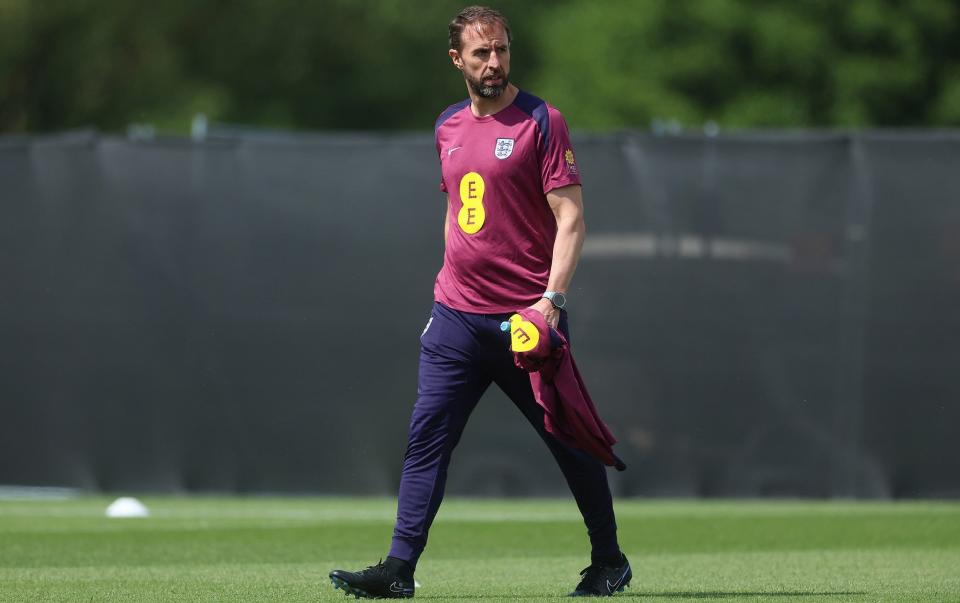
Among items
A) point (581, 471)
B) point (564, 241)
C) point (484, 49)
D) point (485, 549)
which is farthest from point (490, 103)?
point (485, 549)

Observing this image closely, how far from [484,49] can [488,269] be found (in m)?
0.79

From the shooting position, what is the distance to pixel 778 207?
36.6 ft

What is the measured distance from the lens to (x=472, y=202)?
644 cm

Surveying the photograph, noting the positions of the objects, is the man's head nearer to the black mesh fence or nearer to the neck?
the neck

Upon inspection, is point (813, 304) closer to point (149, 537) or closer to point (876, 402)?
point (876, 402)

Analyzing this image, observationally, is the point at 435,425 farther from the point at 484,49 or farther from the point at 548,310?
the point at 484,49

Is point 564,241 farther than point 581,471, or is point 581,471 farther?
point 581,471

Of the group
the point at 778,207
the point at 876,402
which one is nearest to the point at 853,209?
the point at 778,207

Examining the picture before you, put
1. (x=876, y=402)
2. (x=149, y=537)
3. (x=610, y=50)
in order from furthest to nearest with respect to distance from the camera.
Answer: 1. (x=610, y=50)
2. (x=876, y=402)
3. (x=149, y=537)

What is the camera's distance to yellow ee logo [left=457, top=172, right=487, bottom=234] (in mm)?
6406

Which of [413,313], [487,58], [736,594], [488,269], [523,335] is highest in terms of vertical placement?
[487,58]

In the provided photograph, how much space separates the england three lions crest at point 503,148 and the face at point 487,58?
16cm

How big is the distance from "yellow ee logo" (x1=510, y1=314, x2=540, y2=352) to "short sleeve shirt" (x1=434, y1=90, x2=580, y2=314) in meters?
0.25

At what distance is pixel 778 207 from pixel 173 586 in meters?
5.44
